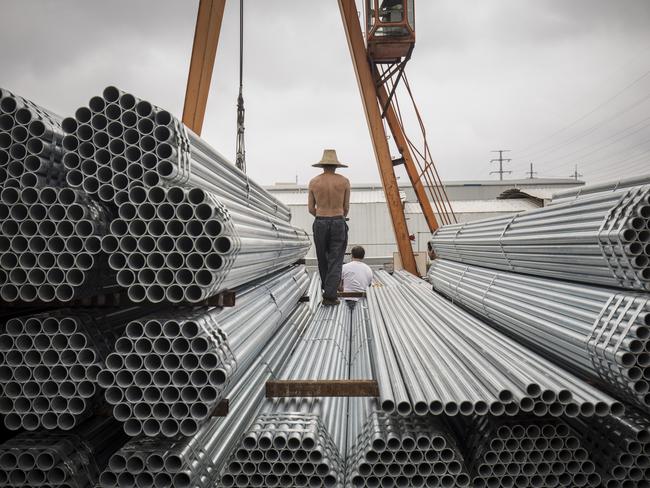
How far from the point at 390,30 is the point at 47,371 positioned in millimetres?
8468

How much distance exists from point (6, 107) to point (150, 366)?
5.04 feet

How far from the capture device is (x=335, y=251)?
586 centimetres

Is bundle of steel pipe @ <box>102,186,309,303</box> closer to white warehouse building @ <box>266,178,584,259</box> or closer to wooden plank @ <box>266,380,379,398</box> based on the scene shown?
wooden plank @ <box>266,380,379,398</box>

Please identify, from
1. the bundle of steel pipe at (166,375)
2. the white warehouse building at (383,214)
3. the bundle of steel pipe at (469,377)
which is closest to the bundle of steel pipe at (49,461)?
the bundle of steel pipe at (166,375)

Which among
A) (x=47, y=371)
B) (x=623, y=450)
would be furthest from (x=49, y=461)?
(x=623, y=450)

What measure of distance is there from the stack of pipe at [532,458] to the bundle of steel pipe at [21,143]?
2764 millimetres

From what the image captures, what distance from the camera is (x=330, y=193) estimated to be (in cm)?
577

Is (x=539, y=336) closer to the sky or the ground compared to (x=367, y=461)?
closer to the sky

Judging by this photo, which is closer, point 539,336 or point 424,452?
point 424,452

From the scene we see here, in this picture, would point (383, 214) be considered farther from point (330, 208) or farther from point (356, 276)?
point (330, 208)

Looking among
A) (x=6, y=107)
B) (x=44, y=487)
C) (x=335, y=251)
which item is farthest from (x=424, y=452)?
(x=335, y=251)

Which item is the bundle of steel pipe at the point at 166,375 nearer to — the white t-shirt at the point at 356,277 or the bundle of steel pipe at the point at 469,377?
the bundle of steel pipe at the point at 469,377

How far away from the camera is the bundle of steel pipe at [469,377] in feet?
7.80

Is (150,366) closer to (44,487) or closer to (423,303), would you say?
(44,487)
